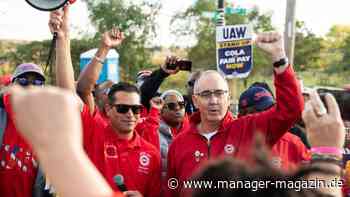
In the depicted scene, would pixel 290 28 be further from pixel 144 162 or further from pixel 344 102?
pixel 144 162

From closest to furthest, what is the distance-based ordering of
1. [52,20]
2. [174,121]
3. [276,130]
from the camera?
[276,130] → [52,20] → [174,121]

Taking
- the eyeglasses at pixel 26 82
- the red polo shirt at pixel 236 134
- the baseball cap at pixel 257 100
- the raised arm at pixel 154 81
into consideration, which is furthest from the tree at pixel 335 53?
the red polo shirt at pixel 236 134

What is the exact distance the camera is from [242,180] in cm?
129

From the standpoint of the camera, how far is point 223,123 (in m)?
3.87

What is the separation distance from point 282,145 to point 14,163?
1.72 m

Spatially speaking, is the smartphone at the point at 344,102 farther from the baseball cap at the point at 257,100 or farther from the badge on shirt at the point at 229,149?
the badge on shirt at the point at 229,149

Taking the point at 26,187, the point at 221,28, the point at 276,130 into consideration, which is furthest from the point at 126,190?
the point at 221,28

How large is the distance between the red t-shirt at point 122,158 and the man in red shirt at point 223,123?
4.8 inches

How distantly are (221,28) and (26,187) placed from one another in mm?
5299

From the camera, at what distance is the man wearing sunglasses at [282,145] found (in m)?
3.62

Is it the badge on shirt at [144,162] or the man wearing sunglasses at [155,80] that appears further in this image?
the man wearing sunglasses at [155,80]

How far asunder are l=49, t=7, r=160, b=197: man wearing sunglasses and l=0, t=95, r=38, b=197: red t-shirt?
1.33 feet

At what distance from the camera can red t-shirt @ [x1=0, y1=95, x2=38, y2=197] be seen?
381 cm

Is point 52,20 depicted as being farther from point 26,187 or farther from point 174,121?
point 174,121
